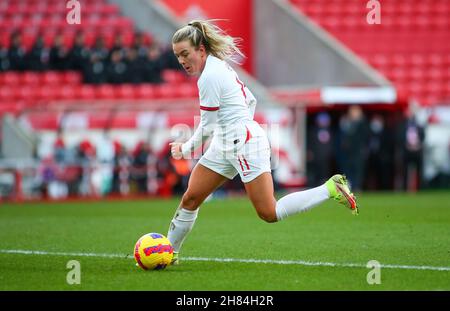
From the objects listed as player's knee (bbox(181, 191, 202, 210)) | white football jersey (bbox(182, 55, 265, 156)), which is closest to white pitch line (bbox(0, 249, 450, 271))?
player's knee (bbox(181, 191, 202, 210))

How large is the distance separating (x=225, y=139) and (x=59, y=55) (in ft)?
53.5

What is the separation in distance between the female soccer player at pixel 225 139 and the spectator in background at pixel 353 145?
1238 cm

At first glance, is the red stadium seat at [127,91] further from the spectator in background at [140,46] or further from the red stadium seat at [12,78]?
the red stadium seat at [12,78]

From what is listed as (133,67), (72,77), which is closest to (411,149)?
(133,67)

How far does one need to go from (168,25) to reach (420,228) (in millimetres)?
14656

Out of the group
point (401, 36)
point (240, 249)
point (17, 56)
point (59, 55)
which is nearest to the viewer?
point (240, 249)

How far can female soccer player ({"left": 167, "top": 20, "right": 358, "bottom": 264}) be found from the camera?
7617 mm

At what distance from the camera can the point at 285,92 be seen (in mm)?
23062

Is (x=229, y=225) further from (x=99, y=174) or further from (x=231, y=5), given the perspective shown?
(x=231, y=5)

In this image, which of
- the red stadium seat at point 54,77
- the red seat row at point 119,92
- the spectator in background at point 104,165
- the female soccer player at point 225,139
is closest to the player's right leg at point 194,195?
the female soccer player at point 225,139

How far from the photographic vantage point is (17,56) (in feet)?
78.0

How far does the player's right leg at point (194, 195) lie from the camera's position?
308 inches

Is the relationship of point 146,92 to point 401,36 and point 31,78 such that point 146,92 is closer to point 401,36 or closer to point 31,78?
point 31,78
